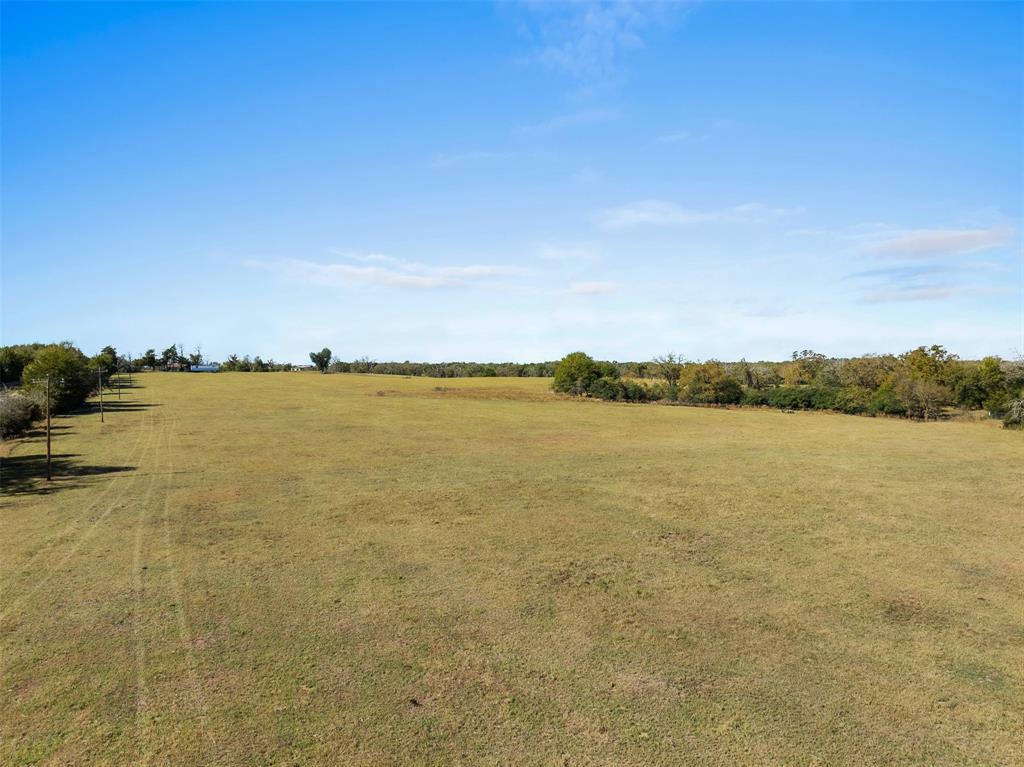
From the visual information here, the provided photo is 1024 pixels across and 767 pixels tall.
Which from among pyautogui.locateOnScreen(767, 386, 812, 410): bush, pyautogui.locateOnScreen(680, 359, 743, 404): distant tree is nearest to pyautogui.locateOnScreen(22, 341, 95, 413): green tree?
pyautogui.locateOnScreen(680, 359, 743, 404): distant tree

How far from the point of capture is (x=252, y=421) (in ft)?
144

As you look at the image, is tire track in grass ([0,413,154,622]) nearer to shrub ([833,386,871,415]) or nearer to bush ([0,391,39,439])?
bush ([0,391,39,439])

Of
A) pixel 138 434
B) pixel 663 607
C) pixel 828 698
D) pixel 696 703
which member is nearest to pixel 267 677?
pixel 696 703

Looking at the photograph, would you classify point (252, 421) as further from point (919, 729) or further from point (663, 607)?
point (919, 729)

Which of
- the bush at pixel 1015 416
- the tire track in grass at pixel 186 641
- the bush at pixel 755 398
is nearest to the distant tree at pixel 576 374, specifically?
the bush at pixel 755 398

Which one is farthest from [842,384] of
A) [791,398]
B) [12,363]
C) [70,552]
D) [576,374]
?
[12,363]

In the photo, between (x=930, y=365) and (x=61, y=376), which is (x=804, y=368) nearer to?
(x=930, y=365)

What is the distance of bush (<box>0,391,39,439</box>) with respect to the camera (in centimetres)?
3331

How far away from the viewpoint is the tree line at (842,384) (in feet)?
169

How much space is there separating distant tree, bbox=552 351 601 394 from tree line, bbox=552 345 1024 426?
128 mm

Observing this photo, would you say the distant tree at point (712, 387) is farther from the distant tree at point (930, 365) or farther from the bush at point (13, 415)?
the bush at point (13, 415)

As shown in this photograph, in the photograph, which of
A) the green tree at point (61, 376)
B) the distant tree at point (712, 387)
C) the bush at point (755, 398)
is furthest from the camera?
the distant tree at point (712, 387)

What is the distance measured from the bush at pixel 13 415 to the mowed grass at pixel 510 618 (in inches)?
471

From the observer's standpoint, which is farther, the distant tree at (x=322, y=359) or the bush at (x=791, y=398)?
the distant tree at (x=322, y=359)
